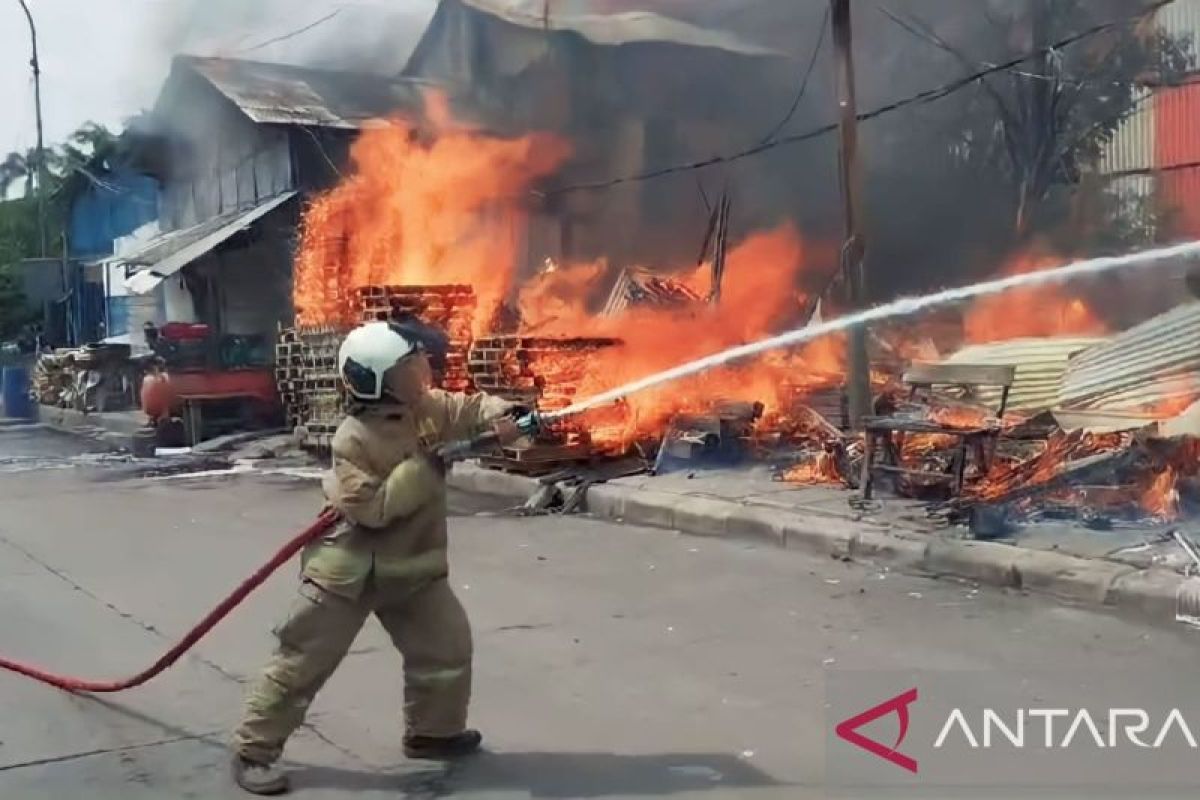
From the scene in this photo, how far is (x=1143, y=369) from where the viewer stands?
9.38m

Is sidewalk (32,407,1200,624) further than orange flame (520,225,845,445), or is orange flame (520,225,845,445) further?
orange flame (520,225,845,445)

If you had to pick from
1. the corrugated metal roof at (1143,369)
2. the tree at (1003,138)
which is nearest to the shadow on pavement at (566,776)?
the corrugated metal roof at (1143,369)

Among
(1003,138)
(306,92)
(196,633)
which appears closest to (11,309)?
(306,92)

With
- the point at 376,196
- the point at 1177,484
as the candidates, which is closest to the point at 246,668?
the point at 1177,484

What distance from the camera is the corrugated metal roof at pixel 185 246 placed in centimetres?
1967

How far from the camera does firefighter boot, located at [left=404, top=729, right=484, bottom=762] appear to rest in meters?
4.51

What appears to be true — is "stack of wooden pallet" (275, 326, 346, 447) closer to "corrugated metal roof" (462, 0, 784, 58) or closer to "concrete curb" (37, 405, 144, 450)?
"concrete curb" (37, 405, 144, 450)

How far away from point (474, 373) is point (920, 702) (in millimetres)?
8071

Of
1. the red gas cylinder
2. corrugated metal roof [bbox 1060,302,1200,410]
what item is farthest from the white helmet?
the red gas cylinder

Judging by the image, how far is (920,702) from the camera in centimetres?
501

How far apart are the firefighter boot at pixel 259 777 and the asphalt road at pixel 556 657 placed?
0.22 feet

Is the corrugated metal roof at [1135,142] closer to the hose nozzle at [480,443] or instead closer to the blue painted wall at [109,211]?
the hose nozzle at [480,443]

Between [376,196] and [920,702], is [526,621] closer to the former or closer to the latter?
[920,702]

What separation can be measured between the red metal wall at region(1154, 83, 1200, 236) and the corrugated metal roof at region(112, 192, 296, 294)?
42.7 feet
